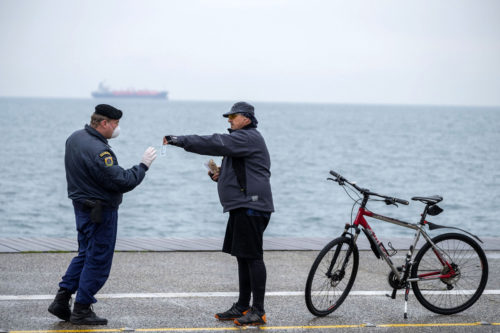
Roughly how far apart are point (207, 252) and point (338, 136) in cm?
7470

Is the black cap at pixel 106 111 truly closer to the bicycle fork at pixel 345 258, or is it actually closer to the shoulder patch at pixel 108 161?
the shoulder patch at pixel 108 161

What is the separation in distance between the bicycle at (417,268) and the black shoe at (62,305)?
1.81 meters

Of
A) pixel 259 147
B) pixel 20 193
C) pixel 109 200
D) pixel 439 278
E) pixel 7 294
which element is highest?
pixel 259 147

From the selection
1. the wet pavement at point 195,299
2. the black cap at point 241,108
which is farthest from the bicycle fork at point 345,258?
the black cap at point 241,108

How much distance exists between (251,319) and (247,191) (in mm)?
972

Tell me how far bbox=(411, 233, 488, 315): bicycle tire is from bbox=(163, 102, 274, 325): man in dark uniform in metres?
1.39

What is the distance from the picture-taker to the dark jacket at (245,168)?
570cm

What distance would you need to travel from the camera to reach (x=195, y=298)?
6664 millimetres

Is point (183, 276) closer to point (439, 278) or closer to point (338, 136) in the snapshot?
point (439, 278)

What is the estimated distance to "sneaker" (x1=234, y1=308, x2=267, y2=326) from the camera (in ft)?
19.2

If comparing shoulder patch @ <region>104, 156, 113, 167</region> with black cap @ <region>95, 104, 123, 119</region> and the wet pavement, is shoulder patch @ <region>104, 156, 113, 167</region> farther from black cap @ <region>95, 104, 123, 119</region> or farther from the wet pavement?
the wet pavement

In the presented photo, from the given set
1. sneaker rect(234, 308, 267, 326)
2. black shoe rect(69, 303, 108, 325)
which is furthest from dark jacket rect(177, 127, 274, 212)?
black shoe rect(69, 303, 108, 325)

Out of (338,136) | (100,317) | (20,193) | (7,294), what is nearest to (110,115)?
(100,317)

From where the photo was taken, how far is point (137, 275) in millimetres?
7469
